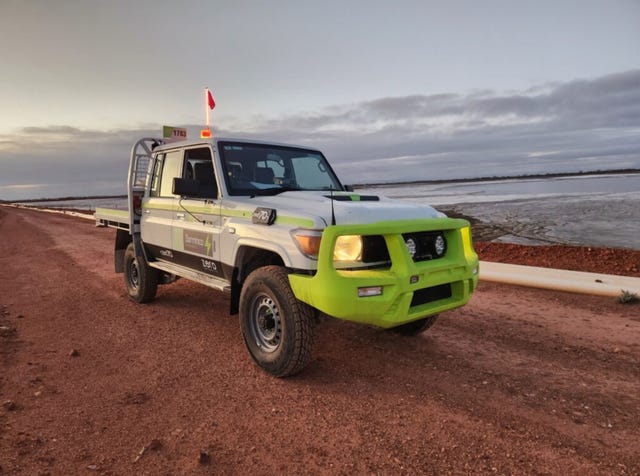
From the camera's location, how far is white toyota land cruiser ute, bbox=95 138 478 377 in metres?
3.47

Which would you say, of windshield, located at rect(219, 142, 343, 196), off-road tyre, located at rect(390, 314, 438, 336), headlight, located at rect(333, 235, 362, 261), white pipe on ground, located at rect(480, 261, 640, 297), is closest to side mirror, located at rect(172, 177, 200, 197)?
windshield, located at rect(219, 142, 343, 196)

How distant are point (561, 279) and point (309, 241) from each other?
5.45 metres

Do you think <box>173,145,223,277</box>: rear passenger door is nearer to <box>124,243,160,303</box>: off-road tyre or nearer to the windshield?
the windshield

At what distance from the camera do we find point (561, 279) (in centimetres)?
722

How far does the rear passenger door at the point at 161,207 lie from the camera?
5.60 meters

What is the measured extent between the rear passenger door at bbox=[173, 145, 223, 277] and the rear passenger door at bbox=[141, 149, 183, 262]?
0.59 ft

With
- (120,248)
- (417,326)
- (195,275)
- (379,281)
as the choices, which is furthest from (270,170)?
(120,248)

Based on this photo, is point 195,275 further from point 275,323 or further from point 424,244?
point 424,244

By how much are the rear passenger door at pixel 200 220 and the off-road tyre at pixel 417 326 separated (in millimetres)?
2170

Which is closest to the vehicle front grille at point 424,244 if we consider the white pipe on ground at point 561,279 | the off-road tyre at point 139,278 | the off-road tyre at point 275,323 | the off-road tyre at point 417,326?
the off-road tyre at point 275,323

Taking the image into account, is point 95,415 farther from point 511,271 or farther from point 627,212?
point 627,212

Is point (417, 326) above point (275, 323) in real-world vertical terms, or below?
below

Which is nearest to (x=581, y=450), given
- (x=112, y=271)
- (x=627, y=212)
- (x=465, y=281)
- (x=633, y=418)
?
(x=633, y=418)

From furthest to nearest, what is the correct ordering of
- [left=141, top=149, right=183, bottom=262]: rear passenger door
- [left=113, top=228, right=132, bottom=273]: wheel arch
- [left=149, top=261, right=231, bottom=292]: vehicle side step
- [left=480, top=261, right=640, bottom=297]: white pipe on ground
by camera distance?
[left=113, top=228, right=132, bottom=273]: wheel arch, [left=480, top=261, right=640, bottom=297]: white pipe on ground, [left=141, top=149, right=183, bottom=262]: rear passenger door, [left=149, top=261, right=231, bottom=292]: vehicle side step
